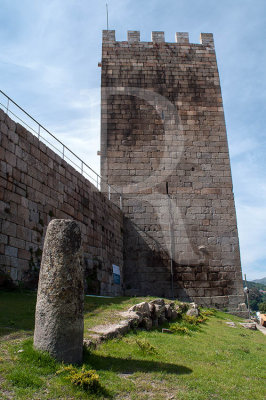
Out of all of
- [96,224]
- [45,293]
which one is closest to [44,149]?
[96,224]

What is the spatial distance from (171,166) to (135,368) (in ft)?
35.7

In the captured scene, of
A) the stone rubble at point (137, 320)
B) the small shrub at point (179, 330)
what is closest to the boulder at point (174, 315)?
the stone rubble at point (137, 320)

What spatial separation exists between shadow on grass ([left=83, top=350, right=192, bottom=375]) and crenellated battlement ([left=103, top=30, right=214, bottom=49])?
14394mm

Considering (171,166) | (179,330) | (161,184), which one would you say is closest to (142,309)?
(179,330)

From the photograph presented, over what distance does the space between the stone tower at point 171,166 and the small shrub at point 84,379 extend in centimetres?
979

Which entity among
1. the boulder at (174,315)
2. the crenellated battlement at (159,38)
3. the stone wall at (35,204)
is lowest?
the boulder at (174,315)

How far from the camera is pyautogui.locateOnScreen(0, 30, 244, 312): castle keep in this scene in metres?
12.5

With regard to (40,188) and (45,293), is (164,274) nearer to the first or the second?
(40,188)

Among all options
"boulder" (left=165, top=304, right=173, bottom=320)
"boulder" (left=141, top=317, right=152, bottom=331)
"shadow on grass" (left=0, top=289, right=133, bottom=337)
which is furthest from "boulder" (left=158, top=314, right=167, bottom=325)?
"shadow on grass" (left=0, top=289, right=133, bottom=337)

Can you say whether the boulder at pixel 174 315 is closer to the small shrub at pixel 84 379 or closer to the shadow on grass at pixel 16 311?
the shadow on grass at pixel 16 311

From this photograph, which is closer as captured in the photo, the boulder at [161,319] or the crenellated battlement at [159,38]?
A: the boulder at [161,319]

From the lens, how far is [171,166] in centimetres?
1433

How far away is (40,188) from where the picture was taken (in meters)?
8.54

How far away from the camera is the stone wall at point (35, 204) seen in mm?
7277
